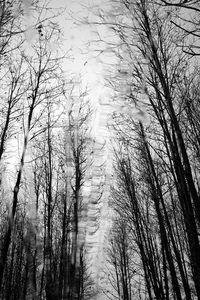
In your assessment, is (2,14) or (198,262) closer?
(2,14)

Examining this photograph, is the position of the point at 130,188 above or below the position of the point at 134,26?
below

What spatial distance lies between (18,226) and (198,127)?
34.4ft

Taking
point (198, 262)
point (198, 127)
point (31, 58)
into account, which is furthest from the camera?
point (198, 127)

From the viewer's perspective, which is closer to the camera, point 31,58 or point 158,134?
point 158,134

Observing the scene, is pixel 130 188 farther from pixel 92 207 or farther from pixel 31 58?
pixel 31 58

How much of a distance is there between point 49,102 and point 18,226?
8.71m

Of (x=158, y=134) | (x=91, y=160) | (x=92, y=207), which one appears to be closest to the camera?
(x=158, y=134)

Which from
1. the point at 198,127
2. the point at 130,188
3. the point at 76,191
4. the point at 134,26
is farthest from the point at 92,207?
the point at 134,26

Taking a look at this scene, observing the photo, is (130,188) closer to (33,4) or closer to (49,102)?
(49,102)

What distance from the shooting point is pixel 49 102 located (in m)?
6.42

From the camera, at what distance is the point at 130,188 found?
23.2 feet

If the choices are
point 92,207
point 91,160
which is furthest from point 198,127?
point 92,207

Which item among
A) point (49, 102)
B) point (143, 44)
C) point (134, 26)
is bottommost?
point (143, 44)

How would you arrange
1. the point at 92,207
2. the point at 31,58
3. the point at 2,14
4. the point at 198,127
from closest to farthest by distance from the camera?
the point at 2,14
the point at 31,58
the point at 198,127
the point at 92,207
